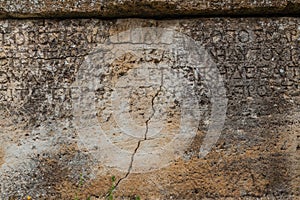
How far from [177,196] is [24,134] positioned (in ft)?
2.88

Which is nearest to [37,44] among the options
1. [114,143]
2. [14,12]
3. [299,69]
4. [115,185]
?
[14,12]

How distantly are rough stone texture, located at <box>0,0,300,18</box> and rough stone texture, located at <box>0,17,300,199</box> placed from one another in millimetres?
37

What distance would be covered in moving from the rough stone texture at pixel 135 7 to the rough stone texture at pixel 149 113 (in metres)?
0.04

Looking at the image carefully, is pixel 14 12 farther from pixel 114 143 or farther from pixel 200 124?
pixel 200 124

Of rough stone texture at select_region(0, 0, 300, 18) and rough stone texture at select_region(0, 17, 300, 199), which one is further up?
rough stone texture at select_region(0, 0, 300, 18)

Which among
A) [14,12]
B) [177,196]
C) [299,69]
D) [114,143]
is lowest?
[177,196]

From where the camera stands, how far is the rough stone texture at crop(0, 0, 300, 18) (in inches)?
117

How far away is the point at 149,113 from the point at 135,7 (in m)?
0.56

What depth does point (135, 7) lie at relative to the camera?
117 inches

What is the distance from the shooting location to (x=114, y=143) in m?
3.04

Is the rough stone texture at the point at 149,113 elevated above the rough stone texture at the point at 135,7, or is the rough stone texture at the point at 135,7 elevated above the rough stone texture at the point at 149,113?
the rough stone texture at the point at 135,7

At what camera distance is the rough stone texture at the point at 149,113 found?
302 cm

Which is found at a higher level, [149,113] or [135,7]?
[135,7]

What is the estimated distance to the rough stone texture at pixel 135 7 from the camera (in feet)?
9.73
